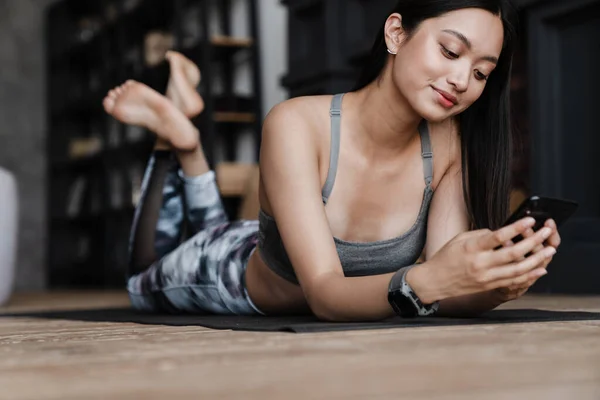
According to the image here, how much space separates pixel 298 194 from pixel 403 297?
0.91 ft

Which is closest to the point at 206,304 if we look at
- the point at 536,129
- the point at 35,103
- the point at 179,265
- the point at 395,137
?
the point at 179,265

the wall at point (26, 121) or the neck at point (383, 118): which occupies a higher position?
the wall at point (26, 121)

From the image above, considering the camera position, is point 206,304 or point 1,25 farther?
point 1,25

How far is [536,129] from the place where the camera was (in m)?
3.60

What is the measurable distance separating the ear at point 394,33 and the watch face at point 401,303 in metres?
0.50

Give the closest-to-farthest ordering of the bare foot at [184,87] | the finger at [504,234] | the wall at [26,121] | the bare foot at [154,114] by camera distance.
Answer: the finger at [504,234] → the bare foot at [154,114] → the bare foot at [184,87] → the wall at [26,121]

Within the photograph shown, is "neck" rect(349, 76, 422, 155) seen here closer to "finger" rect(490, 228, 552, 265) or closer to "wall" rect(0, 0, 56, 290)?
"finger" rect(490, 228, 552, 265)

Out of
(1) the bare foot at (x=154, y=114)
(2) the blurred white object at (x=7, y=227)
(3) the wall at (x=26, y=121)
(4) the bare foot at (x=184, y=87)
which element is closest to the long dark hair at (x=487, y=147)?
(1) the bare foot at (x=154, y=114)

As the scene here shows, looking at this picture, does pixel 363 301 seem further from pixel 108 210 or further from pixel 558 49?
pixel 108 210

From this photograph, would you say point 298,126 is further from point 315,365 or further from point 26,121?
point 26,121

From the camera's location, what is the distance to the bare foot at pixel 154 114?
2.63m

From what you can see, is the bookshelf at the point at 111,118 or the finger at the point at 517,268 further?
the bookshelf at the point at 111,118

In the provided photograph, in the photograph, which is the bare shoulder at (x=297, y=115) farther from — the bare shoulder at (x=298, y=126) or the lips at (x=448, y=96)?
the lips at (x=448, y=96)

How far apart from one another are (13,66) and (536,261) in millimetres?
7498
